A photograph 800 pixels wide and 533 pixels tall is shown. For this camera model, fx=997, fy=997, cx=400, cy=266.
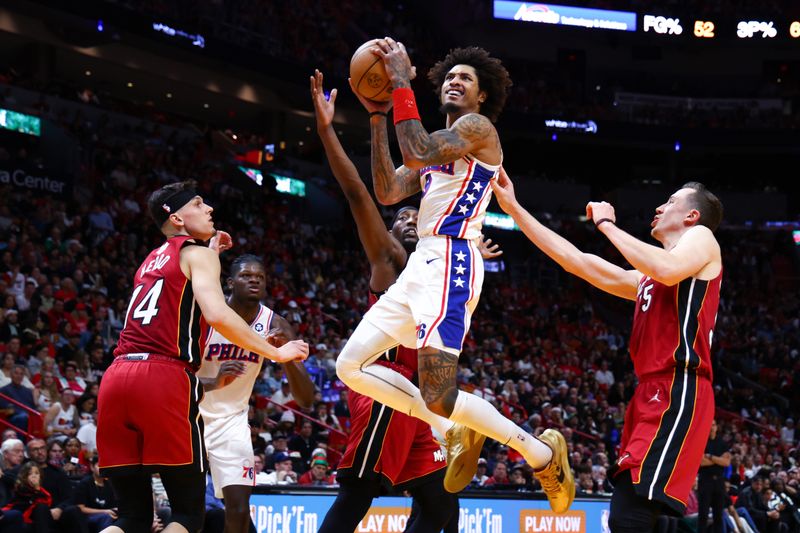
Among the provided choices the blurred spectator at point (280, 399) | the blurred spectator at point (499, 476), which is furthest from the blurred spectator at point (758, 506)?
the blurred spectator at point (280, 399)

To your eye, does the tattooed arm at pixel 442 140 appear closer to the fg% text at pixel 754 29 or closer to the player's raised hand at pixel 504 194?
the player's raised hand at pixel 504 194

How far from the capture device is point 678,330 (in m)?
4.88

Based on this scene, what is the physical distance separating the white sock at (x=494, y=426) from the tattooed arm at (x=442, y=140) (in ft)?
4.08

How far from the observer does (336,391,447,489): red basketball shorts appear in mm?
5969

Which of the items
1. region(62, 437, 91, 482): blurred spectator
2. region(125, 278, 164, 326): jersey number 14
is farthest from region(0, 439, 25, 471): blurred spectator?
region(125, 278, 164, 326): jersey number 14

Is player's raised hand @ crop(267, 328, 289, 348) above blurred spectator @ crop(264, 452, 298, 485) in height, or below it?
above

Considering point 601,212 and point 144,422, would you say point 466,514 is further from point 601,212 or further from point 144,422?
point 144,422

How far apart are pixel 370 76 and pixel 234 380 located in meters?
2.57

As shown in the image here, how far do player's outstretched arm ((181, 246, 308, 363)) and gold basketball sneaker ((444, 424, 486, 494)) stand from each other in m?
1.17

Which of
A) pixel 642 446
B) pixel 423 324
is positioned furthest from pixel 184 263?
pixel 642 446

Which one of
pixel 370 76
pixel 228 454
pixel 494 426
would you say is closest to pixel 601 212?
pixel 494 426

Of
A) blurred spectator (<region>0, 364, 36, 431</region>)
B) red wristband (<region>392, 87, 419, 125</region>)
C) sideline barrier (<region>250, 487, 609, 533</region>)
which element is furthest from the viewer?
blurred spectator (<region>0, 364, 36, 431</region>)

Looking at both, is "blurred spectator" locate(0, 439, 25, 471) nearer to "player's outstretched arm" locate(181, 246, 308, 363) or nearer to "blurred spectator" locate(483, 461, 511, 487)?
"player's outstretched arm" locate(181, 246, 308, 363)

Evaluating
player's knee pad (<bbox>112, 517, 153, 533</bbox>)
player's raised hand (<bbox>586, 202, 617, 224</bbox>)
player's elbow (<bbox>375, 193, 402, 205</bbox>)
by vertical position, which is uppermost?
player's elbow (<bbox>375, 193, 402, 205</bbox>)
